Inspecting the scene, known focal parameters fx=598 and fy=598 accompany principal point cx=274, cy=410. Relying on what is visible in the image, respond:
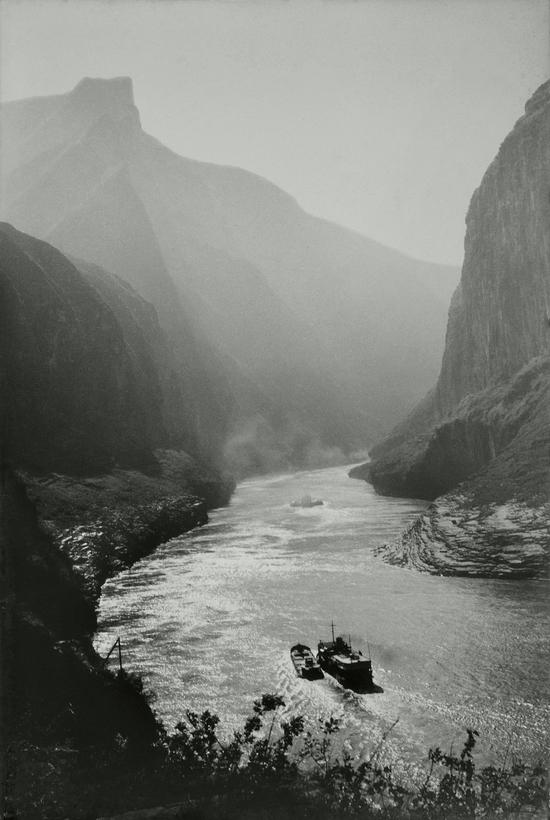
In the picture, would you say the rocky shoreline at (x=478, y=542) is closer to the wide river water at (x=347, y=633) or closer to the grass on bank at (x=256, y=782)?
the wide river water at (x=347, y=633)

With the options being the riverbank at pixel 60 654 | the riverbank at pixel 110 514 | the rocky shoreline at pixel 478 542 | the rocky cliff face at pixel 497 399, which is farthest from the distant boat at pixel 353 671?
the rocky cliff face at pixel 497 399

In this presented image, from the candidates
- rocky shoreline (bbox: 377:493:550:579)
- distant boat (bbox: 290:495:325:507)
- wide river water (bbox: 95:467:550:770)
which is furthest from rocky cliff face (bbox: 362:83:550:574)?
distant boat (bbox: 290:495:325:507)

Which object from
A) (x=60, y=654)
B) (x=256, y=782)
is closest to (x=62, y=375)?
(x=60, y=654)

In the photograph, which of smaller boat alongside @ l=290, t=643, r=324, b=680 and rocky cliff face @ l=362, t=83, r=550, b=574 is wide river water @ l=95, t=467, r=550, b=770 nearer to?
smaller boat alongside @ l=290, t=643, r=324, b=680

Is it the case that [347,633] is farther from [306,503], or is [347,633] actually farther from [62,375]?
[306,503]

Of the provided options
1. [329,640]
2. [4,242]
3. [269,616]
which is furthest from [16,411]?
[329,640]

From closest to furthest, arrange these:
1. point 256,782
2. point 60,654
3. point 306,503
A: 1. point 256,782
2. point 60,654
3. point 306,503

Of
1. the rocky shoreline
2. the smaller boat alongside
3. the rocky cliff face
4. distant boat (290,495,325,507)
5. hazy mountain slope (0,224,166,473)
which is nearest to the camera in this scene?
the smaller boat alongside
